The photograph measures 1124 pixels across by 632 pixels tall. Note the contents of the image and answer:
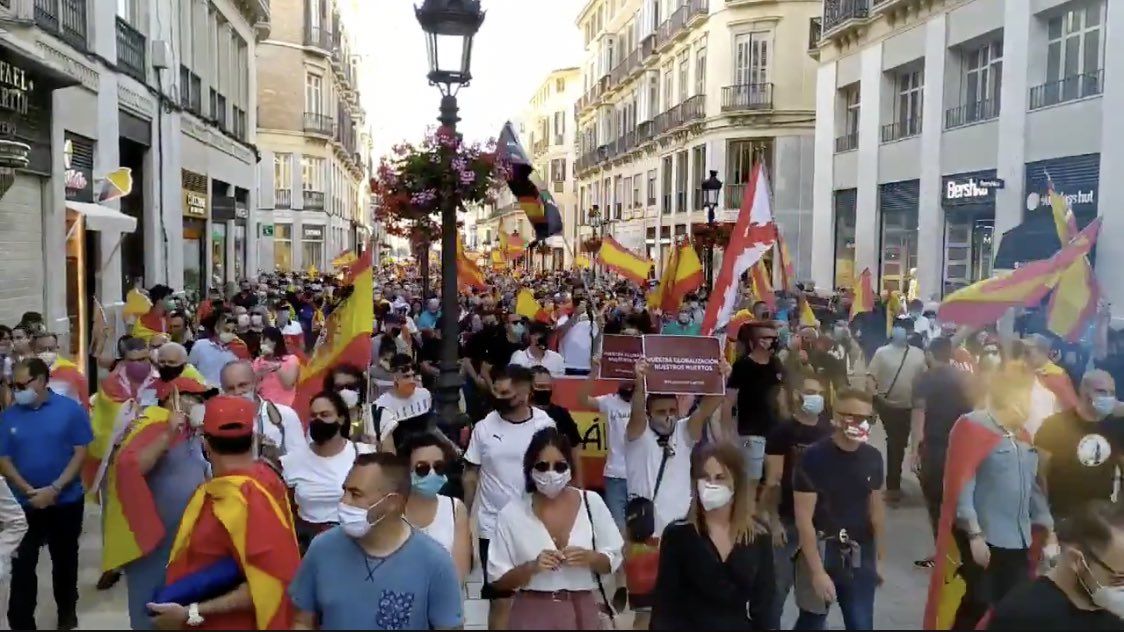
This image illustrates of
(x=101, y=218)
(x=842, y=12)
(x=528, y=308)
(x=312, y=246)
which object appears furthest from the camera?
(x=312, y=246)

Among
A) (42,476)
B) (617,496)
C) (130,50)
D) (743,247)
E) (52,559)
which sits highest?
(130,50)

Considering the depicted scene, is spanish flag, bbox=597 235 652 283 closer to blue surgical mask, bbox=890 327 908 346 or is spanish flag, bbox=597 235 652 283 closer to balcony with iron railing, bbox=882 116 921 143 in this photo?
blue surgical mask, bbox=890 327 908 346

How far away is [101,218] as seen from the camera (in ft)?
49.7

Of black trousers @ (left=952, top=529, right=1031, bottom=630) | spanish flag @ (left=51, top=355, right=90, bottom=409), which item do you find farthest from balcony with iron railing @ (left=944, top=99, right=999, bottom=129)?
spanish flag @ (left=51, top=355, right=90, bottom=409)

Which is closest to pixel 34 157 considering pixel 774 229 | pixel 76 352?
pixel 76 352

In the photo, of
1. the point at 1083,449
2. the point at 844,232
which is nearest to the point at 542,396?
the point at 1083,449

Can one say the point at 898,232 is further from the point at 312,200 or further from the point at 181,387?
the point at 312,200

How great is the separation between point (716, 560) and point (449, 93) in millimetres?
5456

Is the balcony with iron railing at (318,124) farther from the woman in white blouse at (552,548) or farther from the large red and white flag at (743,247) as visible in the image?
the woman in white blouse at (552,548)

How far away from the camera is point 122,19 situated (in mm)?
18016

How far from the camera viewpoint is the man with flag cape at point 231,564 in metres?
3.68

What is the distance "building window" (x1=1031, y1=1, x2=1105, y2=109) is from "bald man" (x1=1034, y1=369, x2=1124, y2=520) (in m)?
12.5

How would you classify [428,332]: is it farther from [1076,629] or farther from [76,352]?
[1076,629]

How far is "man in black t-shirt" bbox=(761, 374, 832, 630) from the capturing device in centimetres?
613
